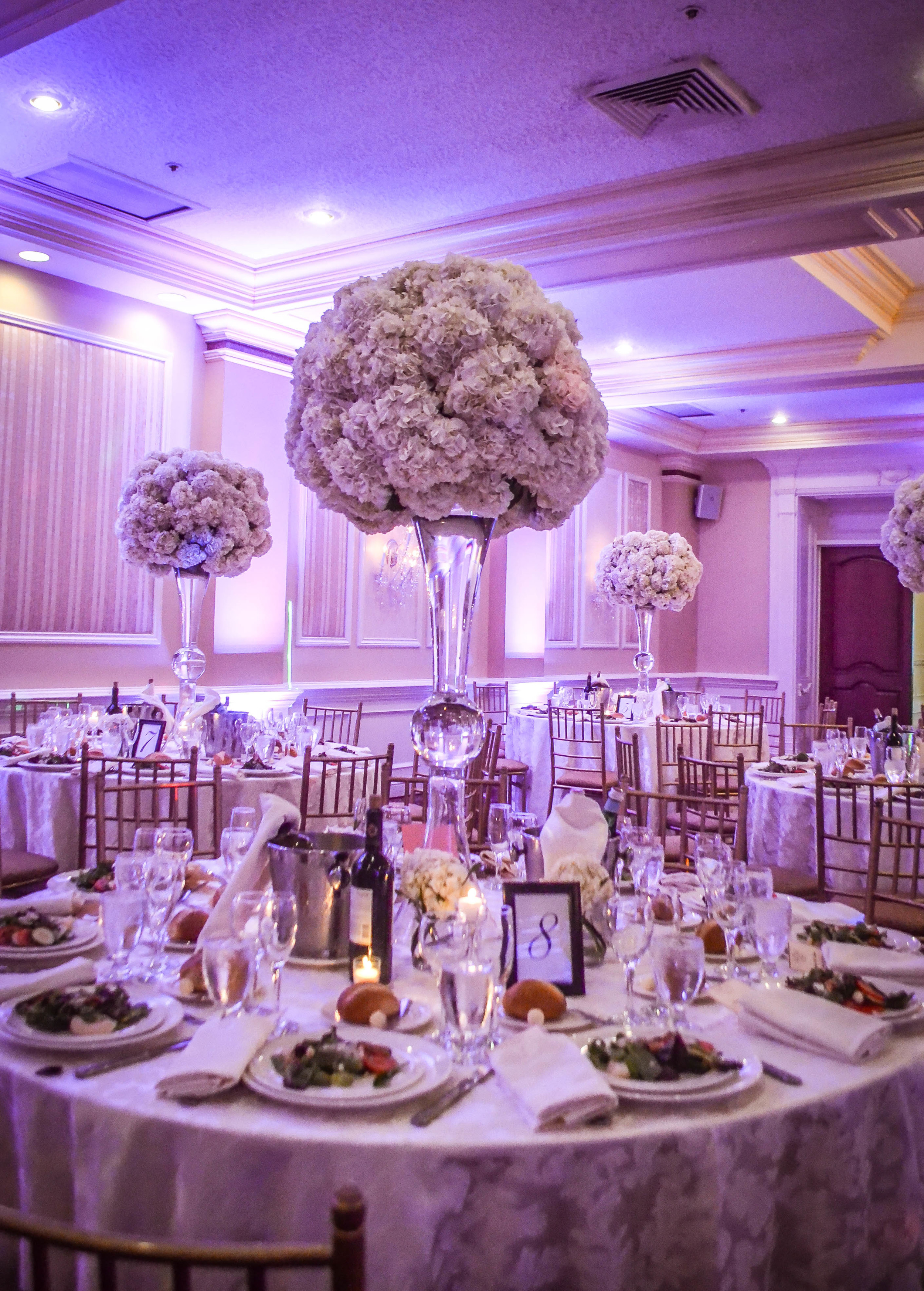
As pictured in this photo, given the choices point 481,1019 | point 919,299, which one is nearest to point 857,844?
point 481,1019

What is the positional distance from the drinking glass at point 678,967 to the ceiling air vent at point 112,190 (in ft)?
16.6

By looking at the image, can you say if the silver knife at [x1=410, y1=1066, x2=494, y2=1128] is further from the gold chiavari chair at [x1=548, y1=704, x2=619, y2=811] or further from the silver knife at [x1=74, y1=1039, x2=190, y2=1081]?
the gold chiavari chair at [x1=548, y1=704, x2=619, y2=811]

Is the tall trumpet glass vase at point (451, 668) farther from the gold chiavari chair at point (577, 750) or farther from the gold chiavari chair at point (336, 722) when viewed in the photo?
the gold chiavari chair at point (336, 722)

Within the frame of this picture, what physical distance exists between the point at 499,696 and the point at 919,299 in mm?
4288

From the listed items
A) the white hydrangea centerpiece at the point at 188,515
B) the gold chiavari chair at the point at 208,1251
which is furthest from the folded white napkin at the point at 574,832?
the white hydrangea centerpiece at the point at 188,515

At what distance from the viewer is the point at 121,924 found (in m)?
1.71

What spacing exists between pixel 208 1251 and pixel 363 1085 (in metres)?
0.48

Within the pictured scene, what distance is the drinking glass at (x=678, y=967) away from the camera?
1.52 metres

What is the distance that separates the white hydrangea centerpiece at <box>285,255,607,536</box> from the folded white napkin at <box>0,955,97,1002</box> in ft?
3.45

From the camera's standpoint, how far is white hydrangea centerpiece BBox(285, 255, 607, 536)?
2.09 metres

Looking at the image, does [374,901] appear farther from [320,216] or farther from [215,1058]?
[320,216]

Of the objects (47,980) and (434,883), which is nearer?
(47,980)

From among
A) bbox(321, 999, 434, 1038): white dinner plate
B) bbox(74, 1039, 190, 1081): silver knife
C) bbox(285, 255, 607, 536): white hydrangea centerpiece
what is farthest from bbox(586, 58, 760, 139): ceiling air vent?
bbox(74, 1039, 190, 1081): silver knife

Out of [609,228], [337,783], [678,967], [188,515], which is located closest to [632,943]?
[678,967]
